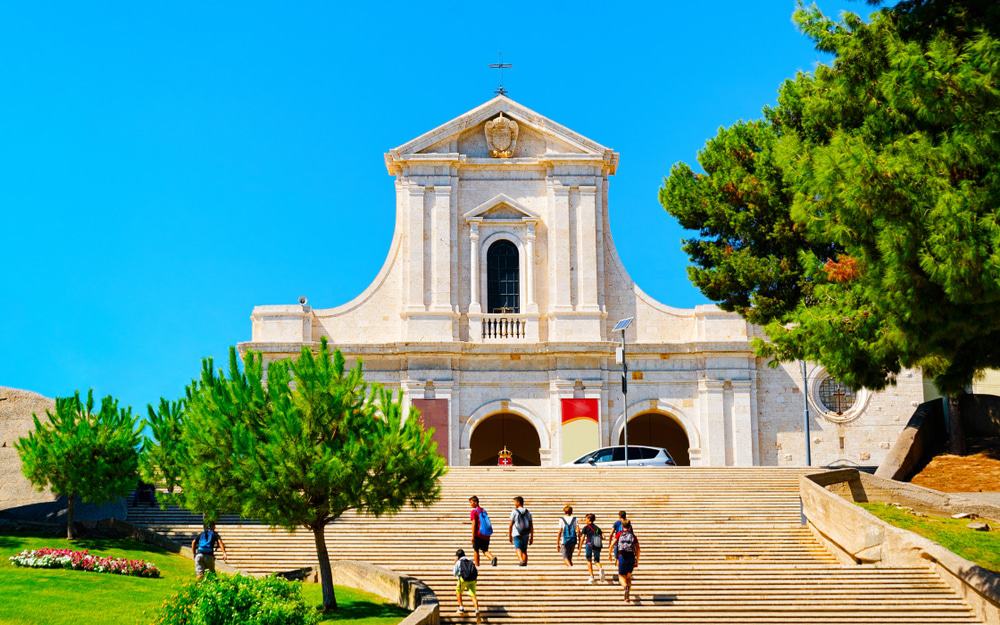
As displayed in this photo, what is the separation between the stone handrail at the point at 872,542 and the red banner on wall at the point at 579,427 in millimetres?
11480

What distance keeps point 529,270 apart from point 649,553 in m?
18.0

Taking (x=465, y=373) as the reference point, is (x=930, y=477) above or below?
below

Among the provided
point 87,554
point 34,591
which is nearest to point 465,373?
point 87,554

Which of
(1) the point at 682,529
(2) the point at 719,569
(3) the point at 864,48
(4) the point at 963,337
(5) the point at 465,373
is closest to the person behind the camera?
(4) the point at 963,337

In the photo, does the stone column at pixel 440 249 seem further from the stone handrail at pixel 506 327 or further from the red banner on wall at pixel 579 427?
the red banner on wall at pixel 579 427

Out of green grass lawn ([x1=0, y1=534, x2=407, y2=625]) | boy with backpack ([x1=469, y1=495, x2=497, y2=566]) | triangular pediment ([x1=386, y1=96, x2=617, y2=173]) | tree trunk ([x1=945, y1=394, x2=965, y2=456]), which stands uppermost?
triangular pediment ([x1=386, y1=96, x2=617, y2=173])

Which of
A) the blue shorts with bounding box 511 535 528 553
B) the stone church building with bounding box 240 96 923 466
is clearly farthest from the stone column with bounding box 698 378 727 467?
the blue shorts with bounding box 511 535 528 553

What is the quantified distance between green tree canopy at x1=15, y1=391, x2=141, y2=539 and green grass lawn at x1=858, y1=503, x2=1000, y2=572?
16.6 m

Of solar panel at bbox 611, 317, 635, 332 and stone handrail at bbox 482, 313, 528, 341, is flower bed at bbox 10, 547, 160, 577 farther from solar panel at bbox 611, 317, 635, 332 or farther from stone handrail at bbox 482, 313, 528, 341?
stone handrail at bbox 482, 313, 528, 341

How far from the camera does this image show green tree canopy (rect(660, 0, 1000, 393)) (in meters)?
14.7

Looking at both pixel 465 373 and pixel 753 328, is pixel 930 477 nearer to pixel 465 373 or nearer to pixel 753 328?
pixel 753 328

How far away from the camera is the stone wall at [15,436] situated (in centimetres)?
2805

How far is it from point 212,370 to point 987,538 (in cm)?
1474

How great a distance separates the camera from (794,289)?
29188mm
